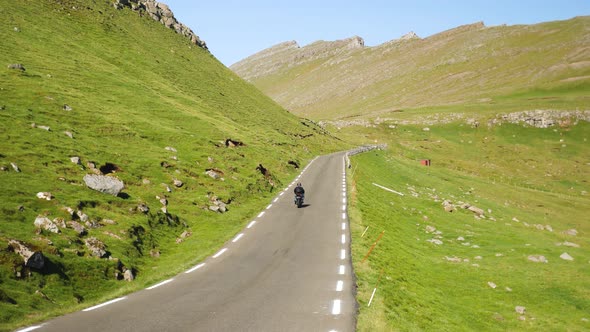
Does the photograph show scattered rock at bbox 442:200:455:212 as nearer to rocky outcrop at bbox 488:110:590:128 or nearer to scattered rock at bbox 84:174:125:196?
scattered rock at bbox 84:174:125:196

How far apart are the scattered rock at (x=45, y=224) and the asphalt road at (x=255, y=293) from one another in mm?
6258

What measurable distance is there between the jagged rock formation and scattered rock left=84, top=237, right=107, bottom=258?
83.9 meters

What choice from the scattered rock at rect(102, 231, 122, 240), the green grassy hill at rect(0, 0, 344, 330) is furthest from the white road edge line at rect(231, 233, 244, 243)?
the scattered rock at rect(102, 231, 122, 240)

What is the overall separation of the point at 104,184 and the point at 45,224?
635cm

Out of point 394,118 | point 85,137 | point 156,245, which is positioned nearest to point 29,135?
point 85,137

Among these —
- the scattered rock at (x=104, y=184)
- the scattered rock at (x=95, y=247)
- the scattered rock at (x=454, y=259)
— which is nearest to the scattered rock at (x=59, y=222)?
the scattered rock at (x=95, y=247)

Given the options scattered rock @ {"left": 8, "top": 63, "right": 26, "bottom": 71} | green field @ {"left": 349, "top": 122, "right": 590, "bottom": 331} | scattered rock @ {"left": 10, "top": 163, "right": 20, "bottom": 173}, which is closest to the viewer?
green field @ {"left": 349, "top": 122, "right": 590, "bottom": 331}

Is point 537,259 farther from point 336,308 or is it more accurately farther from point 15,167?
point 15,167

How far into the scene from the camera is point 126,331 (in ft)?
33.1

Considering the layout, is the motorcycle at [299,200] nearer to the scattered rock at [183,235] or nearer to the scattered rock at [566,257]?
the scattered rock at [183,235]

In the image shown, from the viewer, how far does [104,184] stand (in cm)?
2325

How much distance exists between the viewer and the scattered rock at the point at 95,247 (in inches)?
669

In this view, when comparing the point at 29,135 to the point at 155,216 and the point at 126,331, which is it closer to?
the point at 155,216

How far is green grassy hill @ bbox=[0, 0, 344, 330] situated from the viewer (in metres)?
15.7
